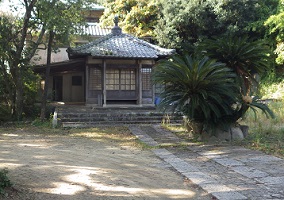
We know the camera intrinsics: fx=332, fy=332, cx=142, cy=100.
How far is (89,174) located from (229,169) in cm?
297

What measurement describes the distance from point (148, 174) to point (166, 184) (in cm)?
73

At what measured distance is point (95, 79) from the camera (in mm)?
19328

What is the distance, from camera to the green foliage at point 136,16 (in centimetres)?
2575

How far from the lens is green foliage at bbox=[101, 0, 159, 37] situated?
25.8m

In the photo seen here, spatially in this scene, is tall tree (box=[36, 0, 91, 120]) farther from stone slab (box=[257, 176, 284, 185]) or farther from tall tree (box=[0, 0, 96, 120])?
stone slab (box=[257, 176, 284, 185])

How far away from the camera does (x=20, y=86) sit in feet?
53.0

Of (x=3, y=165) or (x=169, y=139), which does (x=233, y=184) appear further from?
(x=169, y=139)

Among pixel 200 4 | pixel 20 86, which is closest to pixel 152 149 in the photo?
pixel 20 86

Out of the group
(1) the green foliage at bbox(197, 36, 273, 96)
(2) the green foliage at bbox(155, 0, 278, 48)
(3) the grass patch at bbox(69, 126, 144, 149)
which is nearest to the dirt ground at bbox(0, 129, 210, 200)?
(3) the grass patch at bbox(69, 126, 144, 149)

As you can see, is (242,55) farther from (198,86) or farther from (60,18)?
(60,18)

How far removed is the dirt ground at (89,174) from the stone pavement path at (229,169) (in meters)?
0.32

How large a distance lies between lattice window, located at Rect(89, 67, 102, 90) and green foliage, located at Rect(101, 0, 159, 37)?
8.05 m

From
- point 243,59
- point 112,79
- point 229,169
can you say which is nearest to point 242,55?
point 243,59

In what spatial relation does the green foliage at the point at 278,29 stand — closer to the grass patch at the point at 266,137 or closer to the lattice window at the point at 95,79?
the grass patch at the point at 266,137
